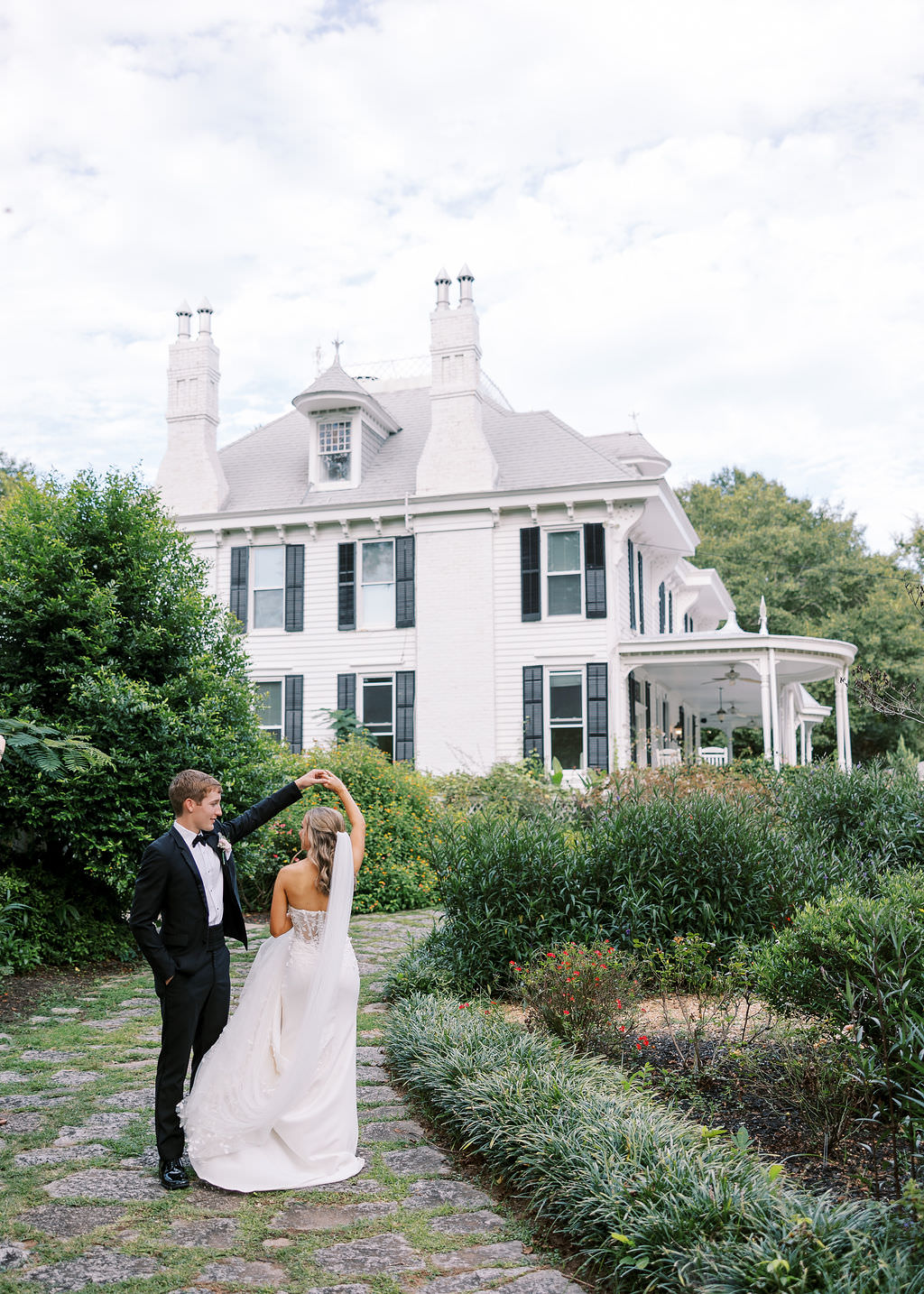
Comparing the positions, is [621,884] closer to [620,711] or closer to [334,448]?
[620,711]

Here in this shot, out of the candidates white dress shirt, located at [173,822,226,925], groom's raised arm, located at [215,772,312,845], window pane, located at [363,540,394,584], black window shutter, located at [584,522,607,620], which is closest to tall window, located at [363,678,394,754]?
window pane, located at [363,540,394,584]

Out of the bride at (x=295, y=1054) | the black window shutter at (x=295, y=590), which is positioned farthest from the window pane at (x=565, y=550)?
the bride at (x=295, y=1054)

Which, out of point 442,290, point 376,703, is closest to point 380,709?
point 376,703

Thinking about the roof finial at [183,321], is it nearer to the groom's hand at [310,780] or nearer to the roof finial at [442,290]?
the roof finial at [442,290]

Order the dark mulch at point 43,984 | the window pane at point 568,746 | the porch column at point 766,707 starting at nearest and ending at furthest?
the dark mulch at point 43,984
the porch column at point 766,707
the window pane at point 568,746

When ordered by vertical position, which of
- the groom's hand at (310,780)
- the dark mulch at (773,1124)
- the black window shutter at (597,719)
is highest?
the black window shutter at (597,719)

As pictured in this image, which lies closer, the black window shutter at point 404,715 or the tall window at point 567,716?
the tall window at point 567,716

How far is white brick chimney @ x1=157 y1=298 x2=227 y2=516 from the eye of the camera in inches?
844

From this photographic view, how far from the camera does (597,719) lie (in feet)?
61.8

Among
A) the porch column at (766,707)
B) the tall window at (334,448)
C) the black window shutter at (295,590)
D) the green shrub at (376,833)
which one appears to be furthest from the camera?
the tall window at (334,448)

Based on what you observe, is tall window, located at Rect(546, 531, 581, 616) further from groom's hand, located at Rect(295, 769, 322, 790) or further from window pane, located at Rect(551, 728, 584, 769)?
groom's hand, located at Rect(295, 769, 322, 790)

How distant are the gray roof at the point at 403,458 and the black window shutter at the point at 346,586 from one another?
101 cm

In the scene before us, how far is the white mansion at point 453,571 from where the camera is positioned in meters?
19.1

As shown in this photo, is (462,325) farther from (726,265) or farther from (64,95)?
(64,95)
